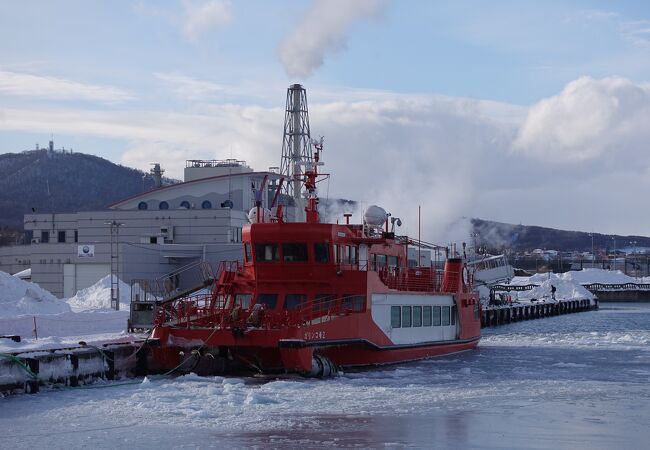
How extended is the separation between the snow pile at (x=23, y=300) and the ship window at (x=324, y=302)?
48.9ft

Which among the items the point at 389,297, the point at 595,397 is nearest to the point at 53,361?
the point at 389,297

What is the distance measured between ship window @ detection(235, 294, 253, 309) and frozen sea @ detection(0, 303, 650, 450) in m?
3.70

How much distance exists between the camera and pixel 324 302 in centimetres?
3291

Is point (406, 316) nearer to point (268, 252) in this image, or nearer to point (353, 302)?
point (353, 302)

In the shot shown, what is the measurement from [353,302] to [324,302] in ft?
3.51

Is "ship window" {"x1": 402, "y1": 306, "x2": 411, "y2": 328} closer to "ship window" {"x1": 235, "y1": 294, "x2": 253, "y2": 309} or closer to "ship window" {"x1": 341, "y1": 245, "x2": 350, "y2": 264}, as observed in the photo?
"ship window" {"x1": 341, "y1": 245, "x2": 350, "y2": 264}

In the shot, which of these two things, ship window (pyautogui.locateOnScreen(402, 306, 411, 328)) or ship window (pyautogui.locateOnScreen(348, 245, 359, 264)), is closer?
ship window (pyautogui.locateOnScreen(348, 245, 359, 264))

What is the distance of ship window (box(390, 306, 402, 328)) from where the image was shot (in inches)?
1400

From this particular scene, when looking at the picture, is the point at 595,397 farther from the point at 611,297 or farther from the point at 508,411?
the point at 611,297

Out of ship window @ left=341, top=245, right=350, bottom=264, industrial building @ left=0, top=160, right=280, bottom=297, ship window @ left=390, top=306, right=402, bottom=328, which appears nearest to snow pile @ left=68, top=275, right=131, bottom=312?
industrial building @ left=0, top=160, right=280, bottom=297

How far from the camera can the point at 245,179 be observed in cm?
7700

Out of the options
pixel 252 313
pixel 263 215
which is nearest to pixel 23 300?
pixel 263 215

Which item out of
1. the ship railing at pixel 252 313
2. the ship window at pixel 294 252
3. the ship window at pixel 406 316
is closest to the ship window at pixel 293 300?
the ship railing at pixel 252 313

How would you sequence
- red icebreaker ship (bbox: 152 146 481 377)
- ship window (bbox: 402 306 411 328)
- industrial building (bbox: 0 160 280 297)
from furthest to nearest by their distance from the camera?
industrial building (bbox: 0 160 280 297), ship window (bbox: 402 306 411 328), red icebreaker ship (bbox: 152 146 481 377)
